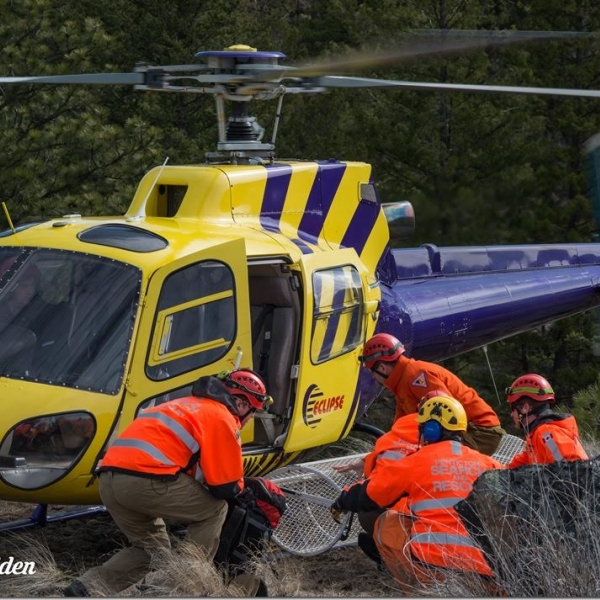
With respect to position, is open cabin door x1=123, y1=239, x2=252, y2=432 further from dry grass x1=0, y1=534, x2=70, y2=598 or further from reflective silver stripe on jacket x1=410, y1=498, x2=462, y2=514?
reflective silver stripe on jacket x1=410, y1=498, x2=462, y2=514

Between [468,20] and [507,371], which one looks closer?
[468,20]

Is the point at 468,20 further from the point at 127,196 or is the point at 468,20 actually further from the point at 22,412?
the point at 22,412

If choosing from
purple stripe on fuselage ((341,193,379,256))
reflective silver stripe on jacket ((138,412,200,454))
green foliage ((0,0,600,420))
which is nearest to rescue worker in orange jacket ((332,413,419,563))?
reflective silver stripe on jacket ((138,412,200,454))

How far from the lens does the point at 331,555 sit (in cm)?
805

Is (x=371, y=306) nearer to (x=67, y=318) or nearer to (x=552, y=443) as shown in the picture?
(x=552, y=443)

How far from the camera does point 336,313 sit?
8383mm

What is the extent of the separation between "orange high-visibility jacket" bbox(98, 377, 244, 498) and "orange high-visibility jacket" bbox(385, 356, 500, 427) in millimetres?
1970

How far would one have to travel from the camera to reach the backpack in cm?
720

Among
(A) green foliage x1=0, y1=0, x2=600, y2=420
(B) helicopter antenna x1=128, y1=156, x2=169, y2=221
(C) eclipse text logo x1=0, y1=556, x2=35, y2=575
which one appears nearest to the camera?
(C) eclipse text logo x1=0, y1=556, x2=35, y2=575

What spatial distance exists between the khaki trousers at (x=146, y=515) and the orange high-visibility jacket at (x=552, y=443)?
1721 millimetres

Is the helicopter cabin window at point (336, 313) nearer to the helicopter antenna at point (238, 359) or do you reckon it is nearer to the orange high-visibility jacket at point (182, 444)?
the helicopter antenna at point (238, 359)

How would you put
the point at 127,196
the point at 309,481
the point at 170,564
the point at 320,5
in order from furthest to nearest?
the point at 320,5 < the point at 127,196 < the point at 309,481 < the point at 170,564

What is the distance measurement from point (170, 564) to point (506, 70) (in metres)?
16.7

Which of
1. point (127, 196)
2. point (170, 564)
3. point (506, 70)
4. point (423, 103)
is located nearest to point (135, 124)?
point (127, 196)
